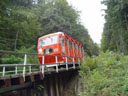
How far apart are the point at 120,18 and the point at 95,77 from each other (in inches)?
504

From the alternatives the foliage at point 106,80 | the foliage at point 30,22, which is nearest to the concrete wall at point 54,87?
the foliage at point 106,80

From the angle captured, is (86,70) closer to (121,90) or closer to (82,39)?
(121,90)

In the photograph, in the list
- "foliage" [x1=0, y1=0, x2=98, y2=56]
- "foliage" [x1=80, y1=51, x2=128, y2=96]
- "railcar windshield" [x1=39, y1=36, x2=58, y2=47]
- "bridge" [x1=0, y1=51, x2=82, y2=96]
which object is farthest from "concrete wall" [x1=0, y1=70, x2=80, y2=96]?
"foliage" [x1=0, y1=0, x2=98, y2=56]

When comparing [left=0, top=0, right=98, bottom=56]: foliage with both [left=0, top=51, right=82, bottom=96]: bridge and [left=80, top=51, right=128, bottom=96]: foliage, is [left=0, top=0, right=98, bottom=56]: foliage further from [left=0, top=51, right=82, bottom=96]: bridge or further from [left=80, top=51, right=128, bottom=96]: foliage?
[left=80, top=51, right=128, bottom=96]: foliage

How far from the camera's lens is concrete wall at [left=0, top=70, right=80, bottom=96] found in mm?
7387

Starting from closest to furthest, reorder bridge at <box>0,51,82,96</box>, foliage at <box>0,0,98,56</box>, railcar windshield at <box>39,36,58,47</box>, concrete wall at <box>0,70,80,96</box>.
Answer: bridge at <box>0,51,82,96</box>
concrete wall at <box>0,70,80,96</box>
railcar windshield at <box>39,36,58,47</box>
foliage at <box>0,0,98,56</box>

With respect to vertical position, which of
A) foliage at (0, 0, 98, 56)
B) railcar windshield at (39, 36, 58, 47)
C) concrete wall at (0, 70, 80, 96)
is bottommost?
concrete wall at (0, 70, 80, 96)

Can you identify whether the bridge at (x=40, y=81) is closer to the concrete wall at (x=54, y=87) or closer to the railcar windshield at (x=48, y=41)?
the concrete wall at (x=54, y=87)

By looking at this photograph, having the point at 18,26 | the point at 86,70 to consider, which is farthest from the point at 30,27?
the point at 86,70

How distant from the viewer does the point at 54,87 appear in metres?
8.89

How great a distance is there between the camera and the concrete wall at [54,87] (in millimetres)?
7387

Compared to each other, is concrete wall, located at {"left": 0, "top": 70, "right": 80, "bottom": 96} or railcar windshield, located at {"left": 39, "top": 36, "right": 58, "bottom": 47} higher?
railcar windshield, located at {"left": 39, "top": 36, "right": 58, "bottom": 47}

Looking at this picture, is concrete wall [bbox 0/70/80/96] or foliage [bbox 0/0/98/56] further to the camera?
foliage [bbox 0/0/98/56]

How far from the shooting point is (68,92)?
1018 cm
